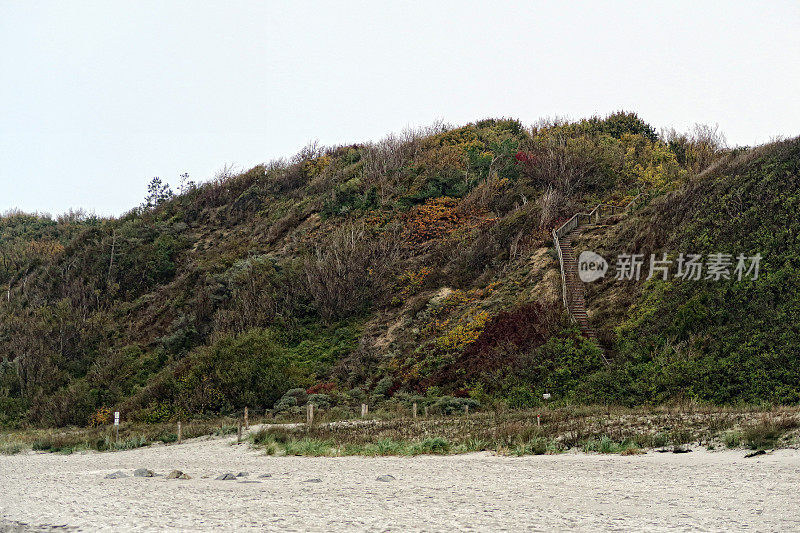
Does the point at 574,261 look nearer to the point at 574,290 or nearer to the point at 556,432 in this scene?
the point at 574,290

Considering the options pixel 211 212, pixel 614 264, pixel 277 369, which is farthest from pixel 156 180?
pixel 614 264

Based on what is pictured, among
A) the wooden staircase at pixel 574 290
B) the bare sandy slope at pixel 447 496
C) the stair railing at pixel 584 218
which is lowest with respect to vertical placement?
the bare sandy slope at pixel 447 496

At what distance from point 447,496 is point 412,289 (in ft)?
97.9

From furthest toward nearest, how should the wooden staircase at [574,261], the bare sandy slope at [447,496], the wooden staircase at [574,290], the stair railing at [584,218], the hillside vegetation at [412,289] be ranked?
the stair railing at [584,218] < the wooden staircase at [574,261] < the wooden staircase at [574,290] < the hillside vegetation at [412,289] < the bare sandy slope at [447,496]

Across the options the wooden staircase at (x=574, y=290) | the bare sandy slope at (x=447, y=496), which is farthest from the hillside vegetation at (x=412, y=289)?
the bare sandy slope at (x=447, y=496)

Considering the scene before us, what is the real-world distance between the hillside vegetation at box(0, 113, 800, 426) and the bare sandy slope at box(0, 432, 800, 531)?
1092cm

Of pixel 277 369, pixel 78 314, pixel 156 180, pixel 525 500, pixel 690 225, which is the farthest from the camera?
pixel 156 180

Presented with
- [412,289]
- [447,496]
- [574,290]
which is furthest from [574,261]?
[447,496]

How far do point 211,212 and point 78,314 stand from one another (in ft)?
55.4

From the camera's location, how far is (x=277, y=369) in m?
32.1

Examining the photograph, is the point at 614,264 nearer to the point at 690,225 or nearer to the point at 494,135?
the point at 690,225

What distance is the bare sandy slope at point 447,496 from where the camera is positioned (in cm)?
798

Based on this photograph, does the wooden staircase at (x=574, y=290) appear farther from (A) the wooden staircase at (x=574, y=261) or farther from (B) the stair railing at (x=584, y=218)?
(B) the stair railing at (x=584, y=218)

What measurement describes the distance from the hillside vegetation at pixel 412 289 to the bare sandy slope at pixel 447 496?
10.9 meters
